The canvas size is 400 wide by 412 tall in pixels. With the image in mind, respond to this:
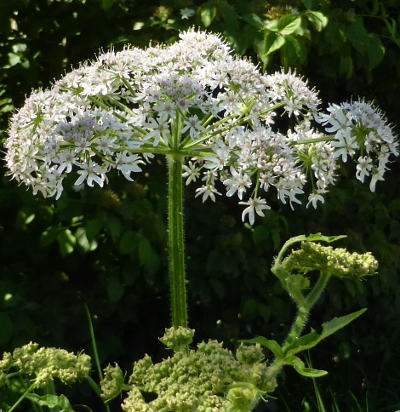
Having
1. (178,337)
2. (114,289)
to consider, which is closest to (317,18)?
(114,289)

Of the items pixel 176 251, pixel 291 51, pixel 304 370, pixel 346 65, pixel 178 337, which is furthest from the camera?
pixel 346 65

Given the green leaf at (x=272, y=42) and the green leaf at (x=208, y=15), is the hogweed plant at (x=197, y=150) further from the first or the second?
the green leaf at (x=208, y=15)

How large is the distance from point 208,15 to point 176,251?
1.54m

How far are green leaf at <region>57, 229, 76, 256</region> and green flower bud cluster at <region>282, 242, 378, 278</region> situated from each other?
1475 millimetres

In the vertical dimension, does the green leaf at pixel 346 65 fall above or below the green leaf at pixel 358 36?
below

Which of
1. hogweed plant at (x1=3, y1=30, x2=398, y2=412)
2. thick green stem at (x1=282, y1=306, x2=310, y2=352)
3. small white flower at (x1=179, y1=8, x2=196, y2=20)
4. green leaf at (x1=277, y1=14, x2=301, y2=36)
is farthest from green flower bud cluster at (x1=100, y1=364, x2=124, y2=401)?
small white flower at (x1=179, y1=8, x2=196, y2=20)

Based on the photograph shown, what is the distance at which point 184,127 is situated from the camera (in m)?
2.01

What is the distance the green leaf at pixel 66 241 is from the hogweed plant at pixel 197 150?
41.4 inches

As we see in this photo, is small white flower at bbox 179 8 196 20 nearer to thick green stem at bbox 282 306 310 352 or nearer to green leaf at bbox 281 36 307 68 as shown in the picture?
green leaf at bbox 281 36 307 68

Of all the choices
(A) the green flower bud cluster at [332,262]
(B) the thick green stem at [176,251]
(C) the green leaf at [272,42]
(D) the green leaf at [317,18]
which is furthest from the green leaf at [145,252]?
(A) the green flower bud cluster at [332,262]

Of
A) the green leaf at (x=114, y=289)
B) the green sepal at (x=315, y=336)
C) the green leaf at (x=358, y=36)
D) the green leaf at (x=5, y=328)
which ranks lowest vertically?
the green sepal at (x=315, y=336)

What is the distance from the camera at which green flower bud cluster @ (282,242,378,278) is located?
69.1 inches

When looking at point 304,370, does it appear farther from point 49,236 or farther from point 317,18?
point 317,18

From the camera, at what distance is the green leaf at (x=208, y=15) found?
10.3ft
